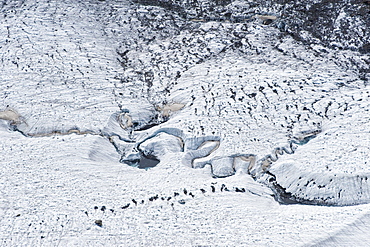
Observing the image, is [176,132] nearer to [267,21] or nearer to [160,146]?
[160,146]

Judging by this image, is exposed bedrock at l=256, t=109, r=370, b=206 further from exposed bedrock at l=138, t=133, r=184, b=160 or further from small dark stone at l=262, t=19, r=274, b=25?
small dark stone at l=262, t=19, r=274, b=25

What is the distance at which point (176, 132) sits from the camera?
13188 millimetres

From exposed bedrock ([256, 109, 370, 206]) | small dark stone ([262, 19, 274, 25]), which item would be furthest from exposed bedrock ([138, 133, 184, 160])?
small dark stone ([262, 19, 274, 25])

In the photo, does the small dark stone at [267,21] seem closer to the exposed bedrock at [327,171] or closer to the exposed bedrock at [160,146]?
the exposed bedrock at [327,171]

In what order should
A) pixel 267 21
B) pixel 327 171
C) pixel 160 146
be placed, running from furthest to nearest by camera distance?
pixel 267 21 → pixel 160 146 → pixel 327 171

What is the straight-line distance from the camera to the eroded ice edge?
10.3m

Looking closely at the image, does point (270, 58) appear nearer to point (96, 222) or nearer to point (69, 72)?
point (69, 72)

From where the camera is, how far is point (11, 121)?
532 inches

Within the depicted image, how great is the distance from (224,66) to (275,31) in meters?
3.54

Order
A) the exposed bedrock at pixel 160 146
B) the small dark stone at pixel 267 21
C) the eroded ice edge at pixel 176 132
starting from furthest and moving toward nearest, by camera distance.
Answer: the small dark stone at pixel 267 21
the exposed bedrock at pixel 160 146
the eroded ice edge at pixel 176 132

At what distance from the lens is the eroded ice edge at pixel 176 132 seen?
10.3 meters

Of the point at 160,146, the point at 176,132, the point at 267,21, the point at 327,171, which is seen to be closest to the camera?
the point at 327,171

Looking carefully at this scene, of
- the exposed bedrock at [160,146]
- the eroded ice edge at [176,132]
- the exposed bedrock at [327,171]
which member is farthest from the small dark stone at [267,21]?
the exposed bedrock at [160,146]

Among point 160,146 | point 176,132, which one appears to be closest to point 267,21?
point 176,132
